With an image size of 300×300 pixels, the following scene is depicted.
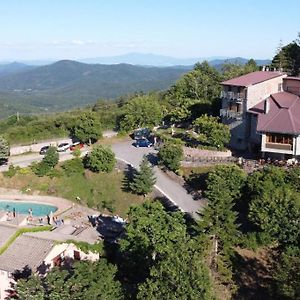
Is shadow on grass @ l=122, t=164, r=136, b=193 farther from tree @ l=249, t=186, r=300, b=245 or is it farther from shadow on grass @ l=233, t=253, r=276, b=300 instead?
tree @ l=249, t=186, r=300, b=245

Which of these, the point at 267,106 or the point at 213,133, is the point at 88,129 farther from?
the point at 267,106

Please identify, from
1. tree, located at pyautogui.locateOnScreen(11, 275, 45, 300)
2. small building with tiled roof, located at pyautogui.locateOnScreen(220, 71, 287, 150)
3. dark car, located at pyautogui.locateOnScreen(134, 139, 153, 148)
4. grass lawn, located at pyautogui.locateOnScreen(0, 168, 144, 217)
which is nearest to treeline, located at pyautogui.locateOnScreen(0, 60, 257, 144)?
dark car, located at pyautogui.locateOnScreen(134, 139, 153, 148)

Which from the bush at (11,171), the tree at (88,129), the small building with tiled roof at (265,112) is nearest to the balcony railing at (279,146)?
the small building with tiled roof at (265,112)

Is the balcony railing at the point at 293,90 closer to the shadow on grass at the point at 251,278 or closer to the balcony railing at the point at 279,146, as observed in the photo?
→ the balcony railing at the point at 279,146

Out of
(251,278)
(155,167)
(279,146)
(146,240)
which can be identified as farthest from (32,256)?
(279,146)

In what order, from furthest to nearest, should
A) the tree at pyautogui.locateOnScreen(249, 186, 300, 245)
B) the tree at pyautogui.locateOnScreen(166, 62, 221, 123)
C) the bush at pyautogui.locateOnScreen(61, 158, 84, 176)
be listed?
1. the tree at pyautogui.locateOnScreen(166, 62, 221, 123)
2. the bush at pyautogui.locateOnScreen(61, 158, 84, 176)
3. the tree at pyautogui.locateOnScreen(249, 186, 300, 245)

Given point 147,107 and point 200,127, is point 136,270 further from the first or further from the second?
point 147,107

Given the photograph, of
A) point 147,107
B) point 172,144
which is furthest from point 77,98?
point 172,144
